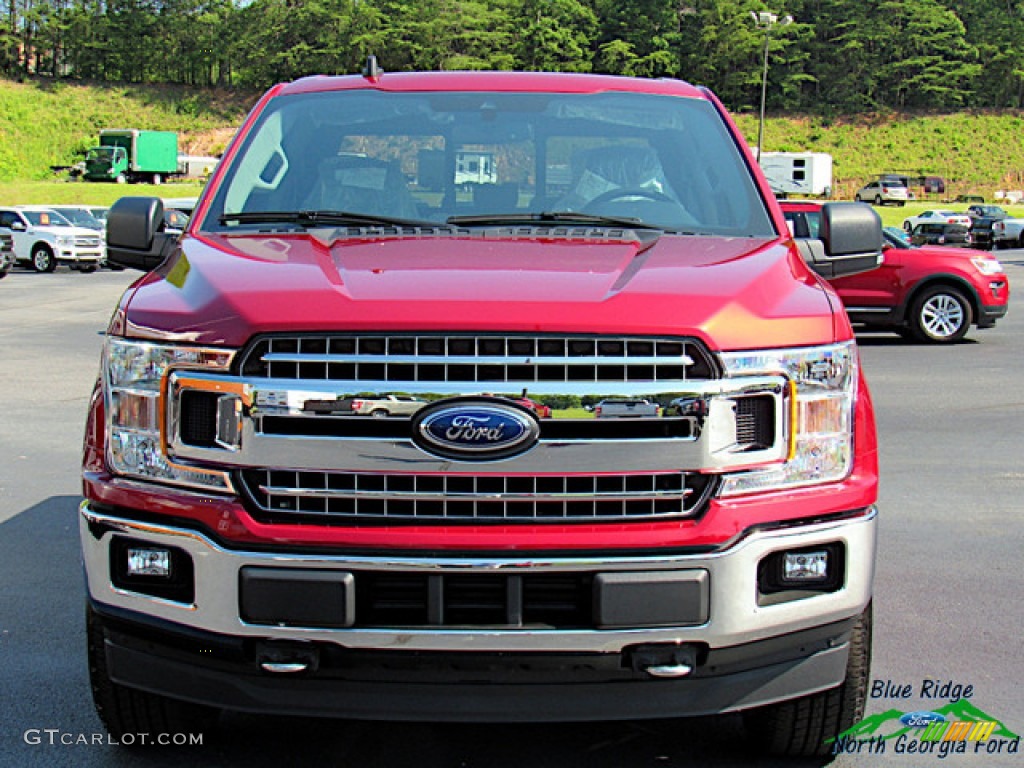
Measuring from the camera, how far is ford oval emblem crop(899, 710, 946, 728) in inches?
162

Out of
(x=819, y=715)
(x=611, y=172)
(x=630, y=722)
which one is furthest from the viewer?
(x=611, y=172)

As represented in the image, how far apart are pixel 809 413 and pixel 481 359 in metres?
0.83

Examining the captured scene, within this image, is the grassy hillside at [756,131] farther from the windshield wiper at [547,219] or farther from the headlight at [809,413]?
the headlight at [809,413]

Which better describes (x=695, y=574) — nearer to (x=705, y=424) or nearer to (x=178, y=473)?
(x=705, y=424)

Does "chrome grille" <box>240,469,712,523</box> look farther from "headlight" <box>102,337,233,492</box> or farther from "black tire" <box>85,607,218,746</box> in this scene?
"black tire" <box>85,607,218,746</box>

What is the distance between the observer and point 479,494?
309 centimetres

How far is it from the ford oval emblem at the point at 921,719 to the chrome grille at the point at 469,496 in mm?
1477

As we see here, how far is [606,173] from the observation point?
4.59 meters

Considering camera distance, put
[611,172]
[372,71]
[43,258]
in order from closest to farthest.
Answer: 1. [611,172]
2. [372,71]
3. [43,258]

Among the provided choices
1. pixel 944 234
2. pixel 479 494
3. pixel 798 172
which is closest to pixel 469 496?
pixel 479 494

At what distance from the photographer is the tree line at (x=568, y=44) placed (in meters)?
120

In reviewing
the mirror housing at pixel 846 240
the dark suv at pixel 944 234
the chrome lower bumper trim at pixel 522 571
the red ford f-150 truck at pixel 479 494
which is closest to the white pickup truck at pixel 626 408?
the red ford f-150 truck at pixel 479 494

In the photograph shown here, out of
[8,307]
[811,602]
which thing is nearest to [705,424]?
[811,602]

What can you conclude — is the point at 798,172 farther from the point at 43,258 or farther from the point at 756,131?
the point at 43,258
